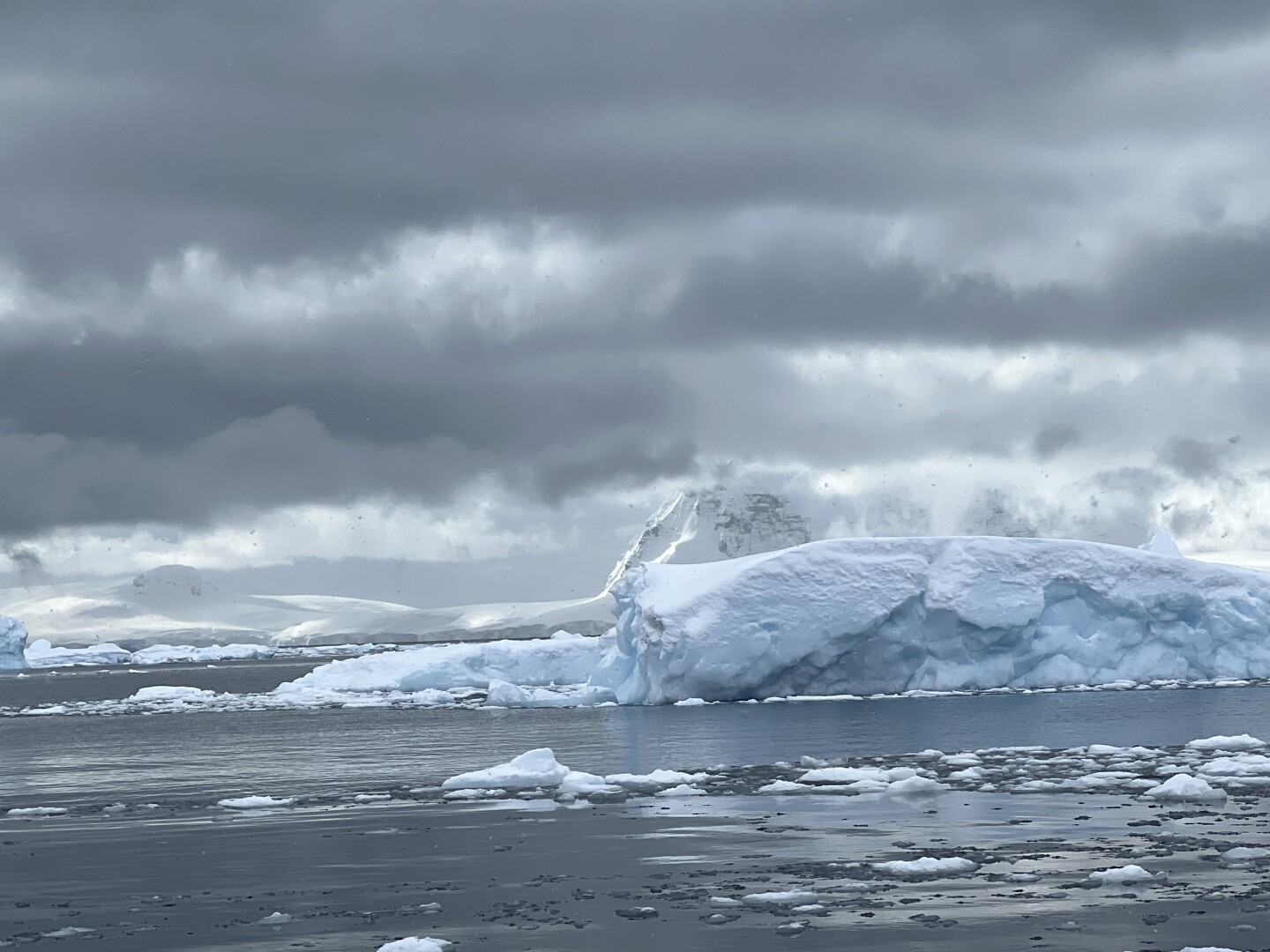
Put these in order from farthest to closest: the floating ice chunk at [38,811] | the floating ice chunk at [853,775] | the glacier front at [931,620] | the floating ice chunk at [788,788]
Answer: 1. the glacier front at [931,620]
2. the floating ice chunk at [38,811]
3. the floating ice chunk at [853,775]
4. the floating ice chunk at [788,788]

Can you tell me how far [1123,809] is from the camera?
21.7 metres

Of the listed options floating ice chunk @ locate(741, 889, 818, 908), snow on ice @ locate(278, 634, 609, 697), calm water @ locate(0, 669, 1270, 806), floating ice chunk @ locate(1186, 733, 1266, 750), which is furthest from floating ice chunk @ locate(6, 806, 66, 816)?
snow on ice @ locate(278, 634, 609, 697)

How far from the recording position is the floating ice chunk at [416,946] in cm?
1359

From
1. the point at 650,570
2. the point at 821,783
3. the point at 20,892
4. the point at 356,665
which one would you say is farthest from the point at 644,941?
the point at 356,665

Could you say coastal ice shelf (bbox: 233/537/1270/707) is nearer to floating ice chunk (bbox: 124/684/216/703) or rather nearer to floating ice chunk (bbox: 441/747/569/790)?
floating ice chunk (bbox: 441/747/569/790)

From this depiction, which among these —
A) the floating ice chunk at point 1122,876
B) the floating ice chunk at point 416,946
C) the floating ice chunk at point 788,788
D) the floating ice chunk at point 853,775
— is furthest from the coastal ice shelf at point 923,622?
the floating ice chunk at point 416,946

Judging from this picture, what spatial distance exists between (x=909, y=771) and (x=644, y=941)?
14.0 meters

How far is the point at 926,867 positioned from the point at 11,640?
4904 inches

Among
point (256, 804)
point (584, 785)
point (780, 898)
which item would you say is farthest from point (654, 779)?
point (780, 898)

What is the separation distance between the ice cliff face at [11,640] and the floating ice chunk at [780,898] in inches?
4683

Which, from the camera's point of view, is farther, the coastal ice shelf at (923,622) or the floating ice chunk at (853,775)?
the coastal ice shelf at (923,622)

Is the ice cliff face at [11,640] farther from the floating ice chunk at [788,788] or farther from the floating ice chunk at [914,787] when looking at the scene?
the floating ice chunk at [914,787]

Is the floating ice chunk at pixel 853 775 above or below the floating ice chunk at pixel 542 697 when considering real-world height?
below

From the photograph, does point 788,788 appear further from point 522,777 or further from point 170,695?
point 170,695
